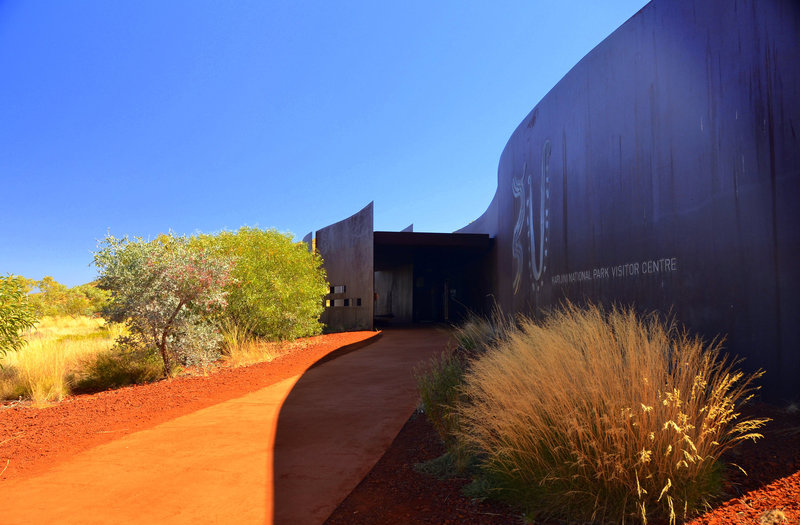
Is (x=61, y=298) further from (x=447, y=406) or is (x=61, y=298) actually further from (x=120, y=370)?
(x=447, y=406)

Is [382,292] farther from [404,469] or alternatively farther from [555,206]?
[404,469]

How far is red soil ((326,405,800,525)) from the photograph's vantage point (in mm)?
2873

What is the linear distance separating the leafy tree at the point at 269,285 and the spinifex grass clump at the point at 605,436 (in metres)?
9.41

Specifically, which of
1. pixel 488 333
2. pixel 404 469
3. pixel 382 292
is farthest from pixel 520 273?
pixel 382 292

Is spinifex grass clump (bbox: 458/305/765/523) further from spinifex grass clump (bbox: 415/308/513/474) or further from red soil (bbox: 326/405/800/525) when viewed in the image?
spinifex grass clump (bbox: 415/308/513/474)

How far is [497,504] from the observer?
3244 mm

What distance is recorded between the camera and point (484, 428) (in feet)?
11.4

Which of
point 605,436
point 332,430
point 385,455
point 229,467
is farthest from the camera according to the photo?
point 332,430

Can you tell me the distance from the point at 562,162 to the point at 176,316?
7.73 m

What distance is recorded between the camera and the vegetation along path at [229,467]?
3.36m

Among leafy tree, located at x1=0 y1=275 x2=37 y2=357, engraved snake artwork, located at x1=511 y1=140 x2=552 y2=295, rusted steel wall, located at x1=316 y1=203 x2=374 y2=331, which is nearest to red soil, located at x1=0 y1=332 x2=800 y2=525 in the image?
leafy tree, located at x1=0 y1=275 x2=37 y2=357

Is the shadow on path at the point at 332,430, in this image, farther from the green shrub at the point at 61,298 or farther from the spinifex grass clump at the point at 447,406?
the green shrub at the point at 61,298

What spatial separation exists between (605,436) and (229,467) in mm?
3052

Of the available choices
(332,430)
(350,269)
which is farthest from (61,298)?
(332,430)
